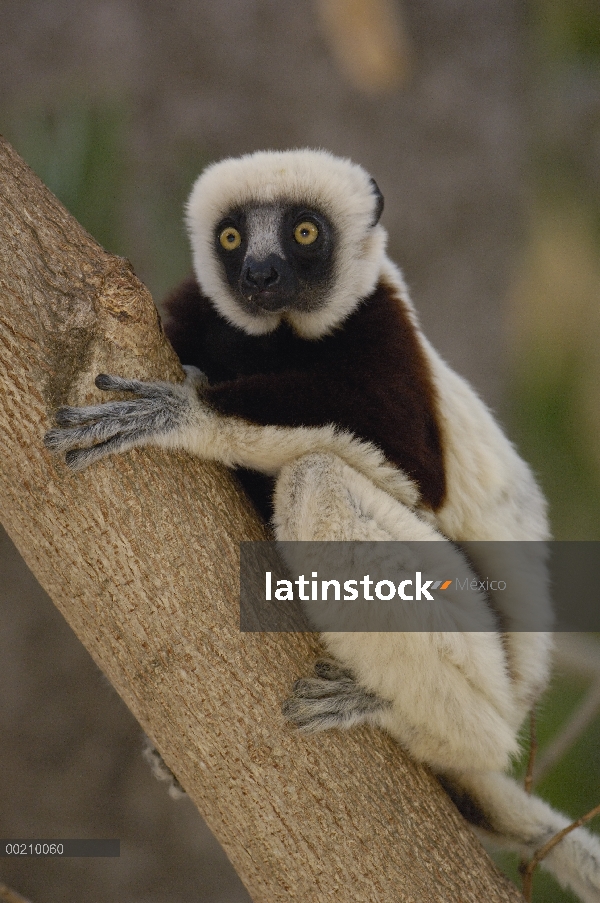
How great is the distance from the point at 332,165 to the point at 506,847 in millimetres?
2678

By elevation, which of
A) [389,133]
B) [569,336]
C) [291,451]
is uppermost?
[389,133]

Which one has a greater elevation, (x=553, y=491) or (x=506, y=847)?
(x=553, y=491)

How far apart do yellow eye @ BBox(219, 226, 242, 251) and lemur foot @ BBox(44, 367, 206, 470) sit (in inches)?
34.7

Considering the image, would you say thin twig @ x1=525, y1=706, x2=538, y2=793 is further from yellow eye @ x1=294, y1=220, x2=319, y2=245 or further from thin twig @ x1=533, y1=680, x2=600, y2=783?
yellow eye @ x1=294, y1=220, x2=319, y2=245

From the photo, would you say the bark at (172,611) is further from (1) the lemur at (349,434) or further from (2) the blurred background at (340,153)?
(2) the blurred background at (340,153)

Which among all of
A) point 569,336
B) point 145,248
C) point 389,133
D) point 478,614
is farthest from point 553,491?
point 389,133

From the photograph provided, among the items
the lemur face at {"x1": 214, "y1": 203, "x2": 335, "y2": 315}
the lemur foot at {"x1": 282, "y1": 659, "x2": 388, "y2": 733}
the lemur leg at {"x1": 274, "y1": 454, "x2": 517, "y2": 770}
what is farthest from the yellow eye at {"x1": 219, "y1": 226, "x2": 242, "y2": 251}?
the lemur foot at {"x1": 282, "y1": 659, "x2": 388, "y2": 733}

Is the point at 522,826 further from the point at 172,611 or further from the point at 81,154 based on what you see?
the point at 81,154

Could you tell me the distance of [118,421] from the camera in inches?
86.7

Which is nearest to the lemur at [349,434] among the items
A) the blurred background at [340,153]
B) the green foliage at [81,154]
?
the blurred background at [340,153]

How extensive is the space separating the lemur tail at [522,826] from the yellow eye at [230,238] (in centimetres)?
213

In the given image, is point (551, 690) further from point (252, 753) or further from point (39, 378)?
point (39, 378)

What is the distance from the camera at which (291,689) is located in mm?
2254

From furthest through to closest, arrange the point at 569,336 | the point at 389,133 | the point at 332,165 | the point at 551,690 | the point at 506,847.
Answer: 1. the point at 389,133
2. the point at 569,336
3. the point at 551,690
4. the point at 332,165
5. the point at 506,847
